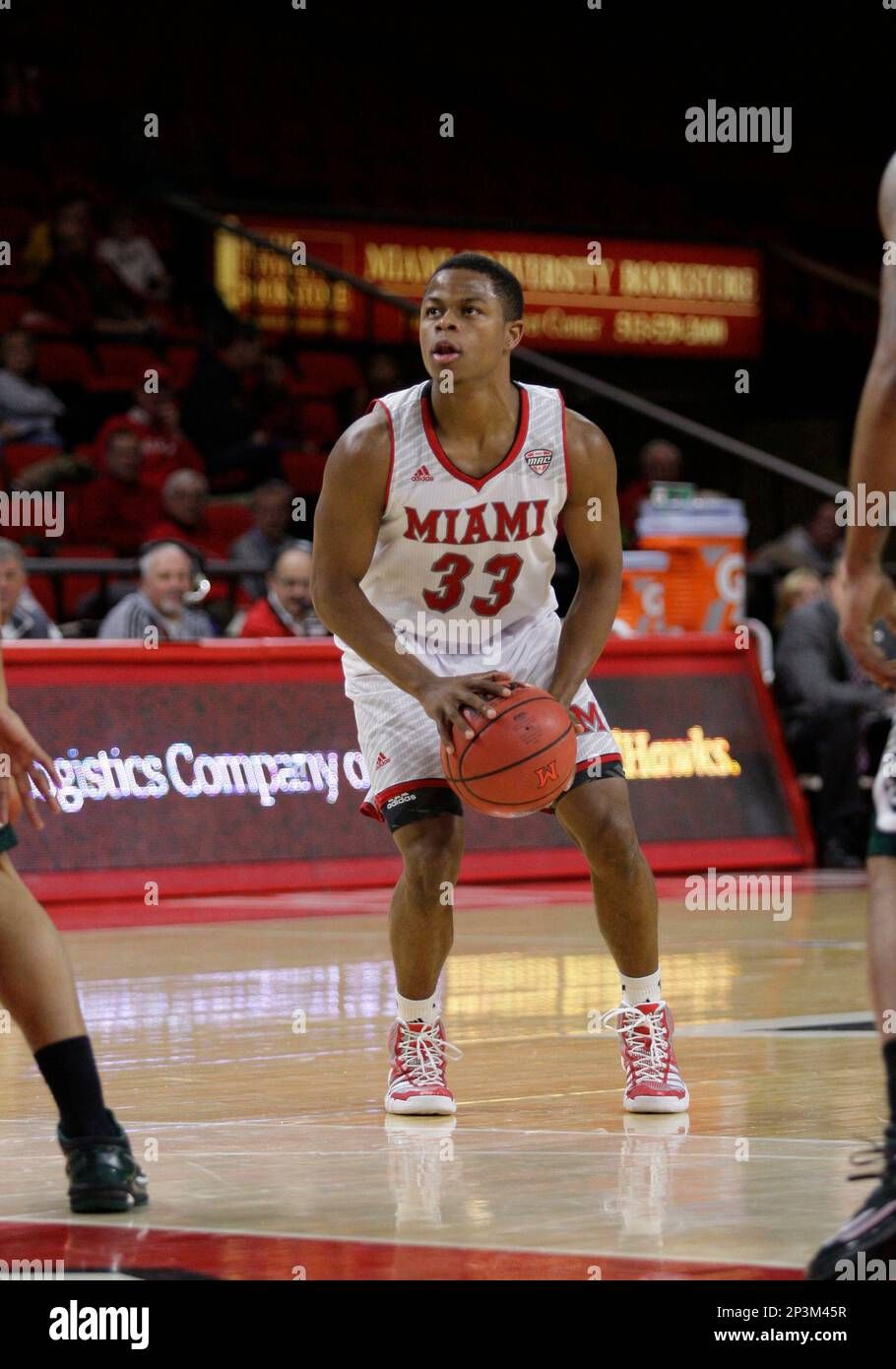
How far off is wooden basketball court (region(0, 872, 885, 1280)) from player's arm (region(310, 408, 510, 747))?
1131 mm

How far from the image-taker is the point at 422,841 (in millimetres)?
5605

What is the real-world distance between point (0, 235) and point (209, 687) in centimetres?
691

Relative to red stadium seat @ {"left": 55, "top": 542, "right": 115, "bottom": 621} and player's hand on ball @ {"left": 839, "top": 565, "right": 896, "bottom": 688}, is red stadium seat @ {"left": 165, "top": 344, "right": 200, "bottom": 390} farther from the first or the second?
player's hand on ball @ {"left": 839, "top": 565, "right": 896, "bottom": 688}

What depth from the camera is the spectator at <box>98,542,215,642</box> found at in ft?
38.3

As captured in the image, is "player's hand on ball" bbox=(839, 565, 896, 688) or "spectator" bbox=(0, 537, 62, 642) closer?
"player's hand on ball" bbox=(839, 565, 896, 688)

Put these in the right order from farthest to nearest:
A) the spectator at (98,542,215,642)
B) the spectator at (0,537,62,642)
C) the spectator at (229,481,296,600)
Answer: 1. the spectator at (229,481,296,600)
2. the spectator at (98,542,215,642)
3. the spectator at (0,537,62,642)

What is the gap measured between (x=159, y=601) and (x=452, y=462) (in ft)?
20.5

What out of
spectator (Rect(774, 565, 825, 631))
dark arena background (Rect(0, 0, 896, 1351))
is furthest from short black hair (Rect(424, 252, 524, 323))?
spectator (Rect(774, 565, 825, 631))

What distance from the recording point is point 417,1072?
5.54 metres

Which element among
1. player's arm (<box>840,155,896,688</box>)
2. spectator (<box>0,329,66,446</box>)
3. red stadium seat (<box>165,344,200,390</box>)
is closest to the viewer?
player's arm (<box>840,155,896,688</box>)

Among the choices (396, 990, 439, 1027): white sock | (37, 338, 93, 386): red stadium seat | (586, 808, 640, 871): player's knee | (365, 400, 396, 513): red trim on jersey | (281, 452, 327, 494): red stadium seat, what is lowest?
(396, 990, 439, 1027): white sock

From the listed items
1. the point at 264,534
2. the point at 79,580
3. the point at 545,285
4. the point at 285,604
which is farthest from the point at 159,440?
the point at 545,285

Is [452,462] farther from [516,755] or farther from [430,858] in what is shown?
[430,858]
